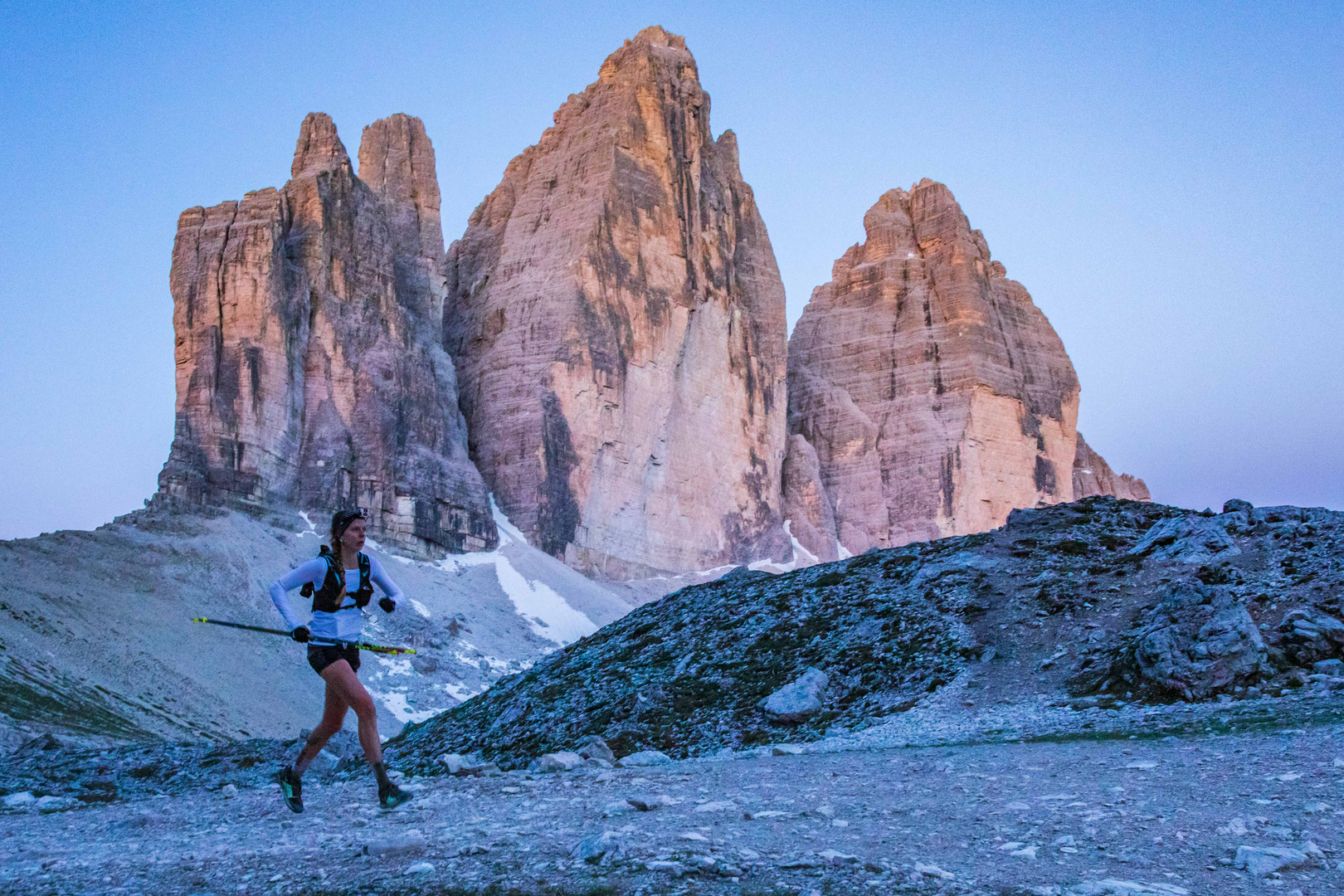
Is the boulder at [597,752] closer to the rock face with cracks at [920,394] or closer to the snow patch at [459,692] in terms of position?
the snow patch at [459,692]

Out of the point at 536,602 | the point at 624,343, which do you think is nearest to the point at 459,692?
the point at 536,602

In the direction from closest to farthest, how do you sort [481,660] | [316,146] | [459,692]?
1. [459,692]
2. [481,660]
3. [316,146]

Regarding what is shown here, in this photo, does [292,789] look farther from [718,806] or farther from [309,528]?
[309,528]

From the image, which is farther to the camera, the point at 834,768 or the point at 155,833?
the point at 834,768

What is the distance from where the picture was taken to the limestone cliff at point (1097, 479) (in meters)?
129

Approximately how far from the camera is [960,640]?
16.7m

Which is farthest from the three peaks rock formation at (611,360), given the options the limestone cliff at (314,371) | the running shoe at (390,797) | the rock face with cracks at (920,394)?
the running shoe at (390,797)

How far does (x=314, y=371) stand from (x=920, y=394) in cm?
6095

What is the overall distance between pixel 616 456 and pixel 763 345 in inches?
977

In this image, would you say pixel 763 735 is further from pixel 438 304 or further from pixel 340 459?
pixel 438 304

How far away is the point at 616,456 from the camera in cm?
9025

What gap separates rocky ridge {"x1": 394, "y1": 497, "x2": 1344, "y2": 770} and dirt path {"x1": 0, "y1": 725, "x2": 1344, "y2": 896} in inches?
132

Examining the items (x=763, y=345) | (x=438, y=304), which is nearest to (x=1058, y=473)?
(x=763, y=345)

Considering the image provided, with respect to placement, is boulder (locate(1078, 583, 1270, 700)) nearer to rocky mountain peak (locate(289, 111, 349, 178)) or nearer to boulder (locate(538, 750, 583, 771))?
boulder (locate(538, 750, 583, 771))
